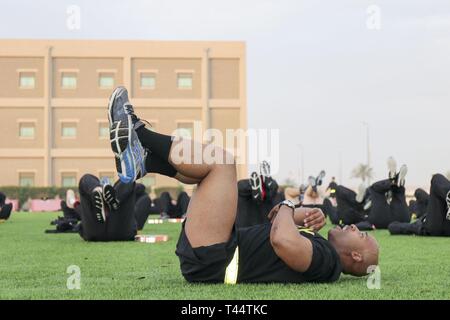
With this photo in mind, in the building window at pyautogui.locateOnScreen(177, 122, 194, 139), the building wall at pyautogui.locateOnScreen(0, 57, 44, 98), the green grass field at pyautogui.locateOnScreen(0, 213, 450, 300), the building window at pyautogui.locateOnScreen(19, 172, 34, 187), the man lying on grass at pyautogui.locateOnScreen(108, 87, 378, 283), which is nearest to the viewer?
the green grass field at pyautogui.locateOnScreen(0, 213, 450, 300)

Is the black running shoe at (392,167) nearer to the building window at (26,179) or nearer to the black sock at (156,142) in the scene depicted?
the black sock at (156,142)

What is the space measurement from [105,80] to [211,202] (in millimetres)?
46596

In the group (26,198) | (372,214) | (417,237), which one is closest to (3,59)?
(26,198)

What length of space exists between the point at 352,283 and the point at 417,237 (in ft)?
20.5

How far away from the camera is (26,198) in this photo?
45812mm

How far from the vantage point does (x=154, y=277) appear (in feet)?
18.3

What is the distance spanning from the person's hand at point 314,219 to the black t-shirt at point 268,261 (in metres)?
0.19

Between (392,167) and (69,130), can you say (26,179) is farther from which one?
(392,167)

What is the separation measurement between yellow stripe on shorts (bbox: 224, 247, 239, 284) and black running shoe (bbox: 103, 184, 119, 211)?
191 inches

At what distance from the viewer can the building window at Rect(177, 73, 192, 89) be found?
50.2 m

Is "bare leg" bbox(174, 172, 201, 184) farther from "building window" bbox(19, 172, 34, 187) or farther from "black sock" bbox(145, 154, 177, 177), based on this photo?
"building window" bbox(19, 172, 34, 187)

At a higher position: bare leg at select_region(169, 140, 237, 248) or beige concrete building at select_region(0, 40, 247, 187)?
beige concrete building at select_region(0, 40, 247, 187)

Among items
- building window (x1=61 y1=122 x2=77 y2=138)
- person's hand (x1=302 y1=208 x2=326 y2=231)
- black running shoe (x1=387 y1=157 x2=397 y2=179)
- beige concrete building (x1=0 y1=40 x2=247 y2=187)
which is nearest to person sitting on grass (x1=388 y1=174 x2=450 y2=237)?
black running shoe (x1=387 y1=157 x2=397 y2=179)

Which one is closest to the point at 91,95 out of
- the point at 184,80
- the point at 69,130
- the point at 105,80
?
the point at 105,80
